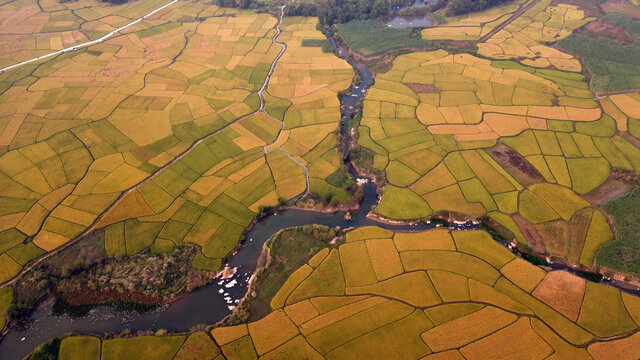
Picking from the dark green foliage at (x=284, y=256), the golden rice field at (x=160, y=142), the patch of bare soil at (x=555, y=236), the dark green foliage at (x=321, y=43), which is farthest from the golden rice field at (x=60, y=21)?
the patch of bare soil at (x=555, y=236)

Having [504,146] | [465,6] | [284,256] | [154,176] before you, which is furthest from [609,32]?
[154,176]

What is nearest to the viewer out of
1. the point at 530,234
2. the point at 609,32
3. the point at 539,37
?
the point at 530,234

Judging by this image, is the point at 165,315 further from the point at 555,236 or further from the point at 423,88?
the point at 423,88

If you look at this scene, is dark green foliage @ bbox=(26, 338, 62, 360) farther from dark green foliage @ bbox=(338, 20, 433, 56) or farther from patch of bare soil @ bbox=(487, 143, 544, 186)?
dark green foliage @ bbox=(338, 20, 433, 56)

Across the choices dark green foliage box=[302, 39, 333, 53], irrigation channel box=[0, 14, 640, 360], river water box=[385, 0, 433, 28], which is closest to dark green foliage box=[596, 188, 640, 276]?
irrigation channel box=[0, 14, 640, 360]

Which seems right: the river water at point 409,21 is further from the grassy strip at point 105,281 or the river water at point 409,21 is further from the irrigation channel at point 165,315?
the grassy strip at point 105,281

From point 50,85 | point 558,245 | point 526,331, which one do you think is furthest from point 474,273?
point 50,85
